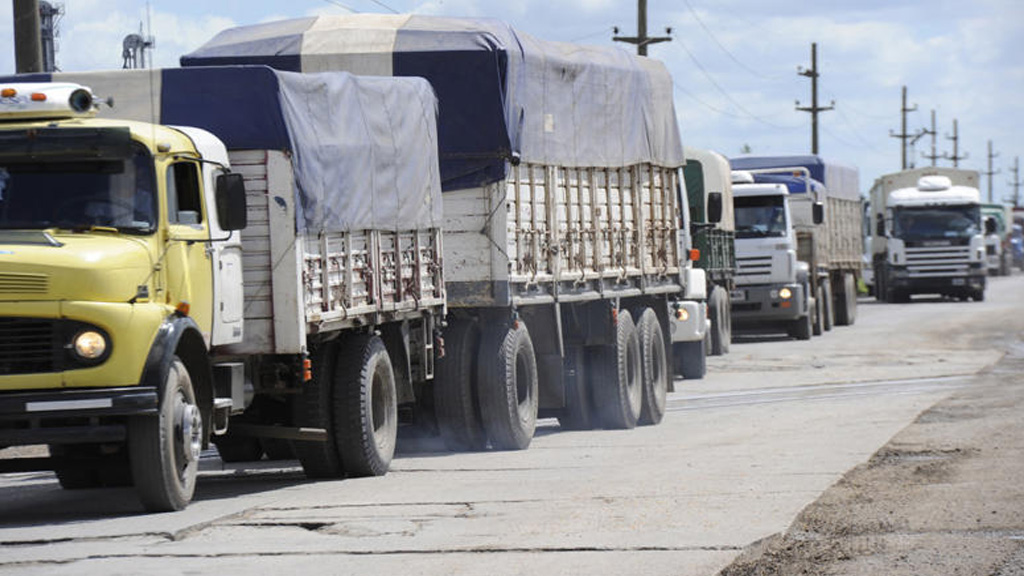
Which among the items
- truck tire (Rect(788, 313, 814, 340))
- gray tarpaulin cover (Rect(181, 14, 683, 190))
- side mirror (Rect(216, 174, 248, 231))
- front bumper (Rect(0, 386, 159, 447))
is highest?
gray tarpaulin cover (Rect(181, 14, 683, 190))

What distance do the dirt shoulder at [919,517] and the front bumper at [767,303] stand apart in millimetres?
19169

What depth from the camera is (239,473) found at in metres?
15.5

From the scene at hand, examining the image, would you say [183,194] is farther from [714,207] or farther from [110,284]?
[714,207]

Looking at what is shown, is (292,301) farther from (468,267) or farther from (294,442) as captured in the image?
(468,267)

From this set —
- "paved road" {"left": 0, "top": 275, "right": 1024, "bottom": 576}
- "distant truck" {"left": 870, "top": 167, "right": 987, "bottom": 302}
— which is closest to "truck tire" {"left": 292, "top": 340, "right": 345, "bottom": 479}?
"paved road" {"left": 0, "top": 275, "right": 1024, "bottom": 576}

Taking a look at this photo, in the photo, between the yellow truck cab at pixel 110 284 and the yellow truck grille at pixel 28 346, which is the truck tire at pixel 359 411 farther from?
the yellow truck grille at pixel 28 346

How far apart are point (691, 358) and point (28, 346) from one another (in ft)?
55.9

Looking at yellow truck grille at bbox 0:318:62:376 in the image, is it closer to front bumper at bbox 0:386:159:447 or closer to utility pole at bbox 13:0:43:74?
front bumper at bbox 0:386:159:447

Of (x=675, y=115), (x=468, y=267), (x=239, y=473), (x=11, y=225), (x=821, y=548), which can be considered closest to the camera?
(x=821, y=548)

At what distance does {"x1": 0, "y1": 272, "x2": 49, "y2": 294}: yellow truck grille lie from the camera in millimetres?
11133

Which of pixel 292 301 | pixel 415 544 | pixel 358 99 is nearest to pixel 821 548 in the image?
pixel 415 544

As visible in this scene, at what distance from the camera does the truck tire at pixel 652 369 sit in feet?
66.5

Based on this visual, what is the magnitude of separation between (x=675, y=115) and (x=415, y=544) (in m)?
12.8

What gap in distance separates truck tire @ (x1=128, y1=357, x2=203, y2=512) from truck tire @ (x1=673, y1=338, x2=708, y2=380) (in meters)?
15.8
